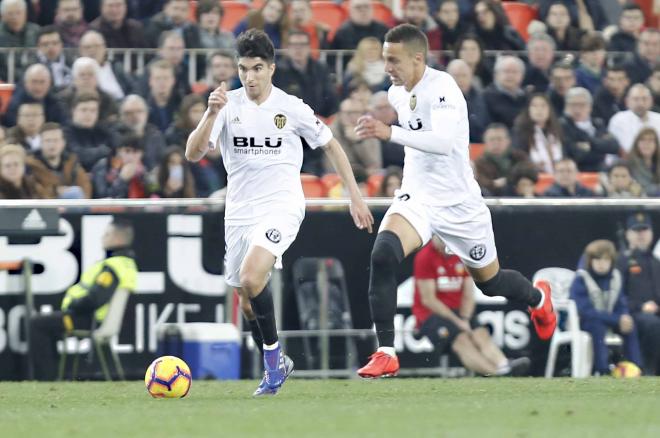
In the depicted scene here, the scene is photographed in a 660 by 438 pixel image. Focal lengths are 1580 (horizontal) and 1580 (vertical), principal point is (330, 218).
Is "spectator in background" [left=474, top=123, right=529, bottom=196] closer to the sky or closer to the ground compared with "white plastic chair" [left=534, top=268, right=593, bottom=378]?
closer to the sky

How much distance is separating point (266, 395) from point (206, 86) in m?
6.22

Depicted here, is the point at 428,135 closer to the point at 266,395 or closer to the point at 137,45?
the point at 266,395

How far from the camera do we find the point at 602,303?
13.4m

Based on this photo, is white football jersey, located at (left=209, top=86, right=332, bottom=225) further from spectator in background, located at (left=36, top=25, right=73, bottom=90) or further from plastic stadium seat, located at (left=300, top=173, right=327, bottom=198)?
spectator in background, located at (left=36, top=25, right=73, bottom=90)

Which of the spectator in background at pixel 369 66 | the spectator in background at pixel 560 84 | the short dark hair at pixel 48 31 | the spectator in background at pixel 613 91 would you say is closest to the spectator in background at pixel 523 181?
the spectator in background at pixel 369 66

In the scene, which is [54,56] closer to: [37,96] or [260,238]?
[37,96]

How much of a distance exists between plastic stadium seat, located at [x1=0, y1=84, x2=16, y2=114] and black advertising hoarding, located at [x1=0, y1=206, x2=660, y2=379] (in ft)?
8.52

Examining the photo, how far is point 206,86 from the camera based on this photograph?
616 inches

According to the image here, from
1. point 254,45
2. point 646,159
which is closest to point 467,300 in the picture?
point 646,159

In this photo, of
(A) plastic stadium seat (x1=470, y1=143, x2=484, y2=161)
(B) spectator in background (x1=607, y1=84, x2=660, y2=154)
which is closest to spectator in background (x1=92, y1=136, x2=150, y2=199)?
(A) plastic stadium seat (x1=470, y1=143, x2=484, y2=161)

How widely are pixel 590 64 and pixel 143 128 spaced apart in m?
5.56

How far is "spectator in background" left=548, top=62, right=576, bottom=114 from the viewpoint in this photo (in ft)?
55.5

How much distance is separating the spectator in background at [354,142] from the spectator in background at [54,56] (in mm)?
2603

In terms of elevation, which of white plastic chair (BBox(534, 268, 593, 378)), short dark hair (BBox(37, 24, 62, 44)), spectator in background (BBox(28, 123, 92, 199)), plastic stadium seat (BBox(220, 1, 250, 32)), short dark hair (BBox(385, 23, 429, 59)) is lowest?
white plastic chair (BBox(534, 268, 593, 378))
